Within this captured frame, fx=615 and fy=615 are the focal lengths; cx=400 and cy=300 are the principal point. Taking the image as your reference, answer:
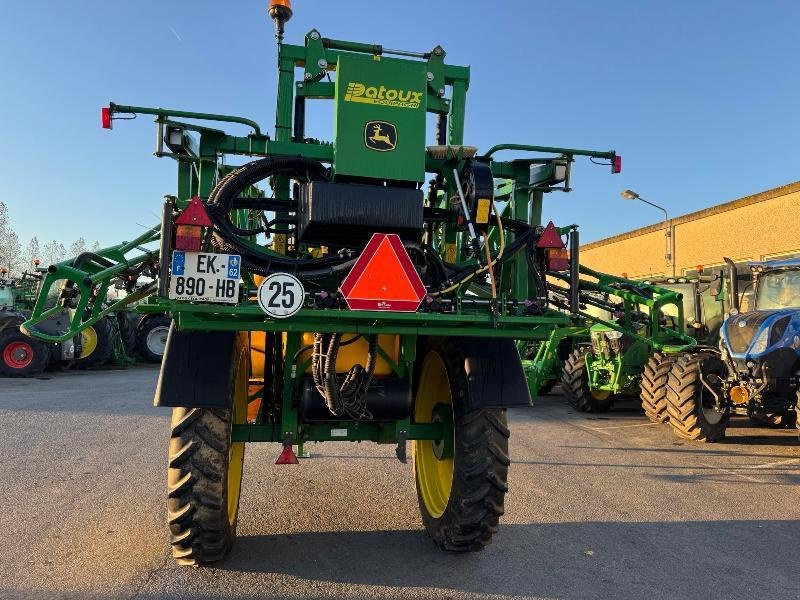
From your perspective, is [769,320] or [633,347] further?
[633,347]

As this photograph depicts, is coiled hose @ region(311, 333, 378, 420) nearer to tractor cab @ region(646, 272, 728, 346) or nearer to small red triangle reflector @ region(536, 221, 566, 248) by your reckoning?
small red triangle reflector @ region(536, 221, 566, 248)

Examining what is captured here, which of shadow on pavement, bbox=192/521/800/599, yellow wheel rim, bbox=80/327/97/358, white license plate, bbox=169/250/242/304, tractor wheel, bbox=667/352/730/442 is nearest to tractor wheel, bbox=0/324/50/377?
yellow wheel rim, bbox=80/327/97/358

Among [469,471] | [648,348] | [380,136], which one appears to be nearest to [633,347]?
[648,348]

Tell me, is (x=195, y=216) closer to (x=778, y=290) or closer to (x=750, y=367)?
(x=750, y=367)

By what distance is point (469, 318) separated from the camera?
3.24 m

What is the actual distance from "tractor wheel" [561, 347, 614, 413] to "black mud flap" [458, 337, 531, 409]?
8154 mm

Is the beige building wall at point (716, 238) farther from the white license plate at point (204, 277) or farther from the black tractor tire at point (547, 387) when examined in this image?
the white license plate at point (204, 277)

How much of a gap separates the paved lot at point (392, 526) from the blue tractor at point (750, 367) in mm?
535

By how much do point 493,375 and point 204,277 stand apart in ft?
5.99

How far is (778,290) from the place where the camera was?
8938 millimetres

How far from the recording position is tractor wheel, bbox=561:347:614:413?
11516mm

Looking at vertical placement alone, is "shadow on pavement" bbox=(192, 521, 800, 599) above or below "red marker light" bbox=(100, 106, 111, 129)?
below

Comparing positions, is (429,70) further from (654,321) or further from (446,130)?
(654,321)

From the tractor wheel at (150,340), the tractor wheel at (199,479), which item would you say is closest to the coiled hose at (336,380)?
the tractor wheel at (199,479)
